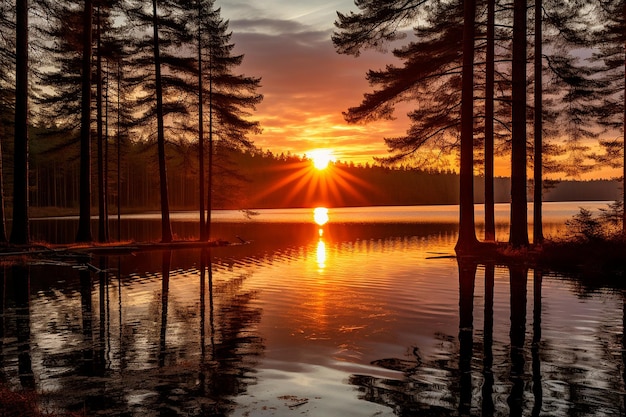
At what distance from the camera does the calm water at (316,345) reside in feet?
18.9

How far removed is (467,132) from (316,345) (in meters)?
14.8

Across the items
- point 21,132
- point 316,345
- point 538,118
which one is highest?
point 538,118

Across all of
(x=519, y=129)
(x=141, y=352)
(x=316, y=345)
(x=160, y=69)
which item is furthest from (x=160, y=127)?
(x=316, y=345)

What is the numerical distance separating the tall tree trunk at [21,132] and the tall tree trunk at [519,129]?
20252 mm

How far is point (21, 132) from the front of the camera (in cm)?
2142

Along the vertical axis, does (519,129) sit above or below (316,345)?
above

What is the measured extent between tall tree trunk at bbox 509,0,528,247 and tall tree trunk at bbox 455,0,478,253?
5.46ft

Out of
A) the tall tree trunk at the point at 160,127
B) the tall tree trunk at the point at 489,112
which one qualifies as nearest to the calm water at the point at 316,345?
the tall tree trunk at the point at 489,112

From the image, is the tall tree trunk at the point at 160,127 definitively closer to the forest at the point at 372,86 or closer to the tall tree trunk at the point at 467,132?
the forest at the point at 372,86

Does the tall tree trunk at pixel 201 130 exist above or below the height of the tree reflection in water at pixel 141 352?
above

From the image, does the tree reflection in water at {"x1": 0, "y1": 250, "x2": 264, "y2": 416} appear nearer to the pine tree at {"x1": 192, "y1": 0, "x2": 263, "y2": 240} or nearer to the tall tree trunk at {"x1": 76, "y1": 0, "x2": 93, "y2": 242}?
the tall tree trunk at {"x1": 76, "y1": 0, "x2": 93, "y2": 242}

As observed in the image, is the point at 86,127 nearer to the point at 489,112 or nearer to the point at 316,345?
the point at 489,112

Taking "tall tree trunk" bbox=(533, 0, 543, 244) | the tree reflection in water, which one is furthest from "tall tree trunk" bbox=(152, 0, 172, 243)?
"tall tree trunk" bbox=(533, 0, 543, 244)

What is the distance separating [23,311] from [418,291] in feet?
31.3
